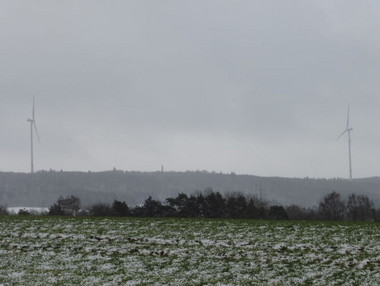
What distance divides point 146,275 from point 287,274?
5.37 m

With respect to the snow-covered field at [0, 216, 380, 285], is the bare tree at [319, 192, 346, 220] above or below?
below

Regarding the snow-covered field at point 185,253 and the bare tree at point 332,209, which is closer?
the snow-covered field at point 185,253

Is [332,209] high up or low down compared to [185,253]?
down

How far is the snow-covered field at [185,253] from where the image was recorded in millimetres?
19359

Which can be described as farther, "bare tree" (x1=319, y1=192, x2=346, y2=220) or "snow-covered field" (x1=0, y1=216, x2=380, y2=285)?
"bare tree" (x1=319, y1=192, x2=346, y2=220)

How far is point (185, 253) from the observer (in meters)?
24.6

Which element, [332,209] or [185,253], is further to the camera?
[332,209]

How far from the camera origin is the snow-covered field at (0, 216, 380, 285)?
19.4 metres

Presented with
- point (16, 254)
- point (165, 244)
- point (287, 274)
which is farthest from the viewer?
point (165, 244)

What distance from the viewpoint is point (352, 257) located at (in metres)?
23.1

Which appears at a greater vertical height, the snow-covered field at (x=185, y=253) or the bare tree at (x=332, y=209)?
the snow-covered field at (x=185, y=253)

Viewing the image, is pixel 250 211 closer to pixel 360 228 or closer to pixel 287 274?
pixel 360 228

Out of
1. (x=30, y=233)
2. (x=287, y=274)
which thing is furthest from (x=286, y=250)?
(x=30, y=233)

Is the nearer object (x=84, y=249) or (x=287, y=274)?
(x=287, y=274)
